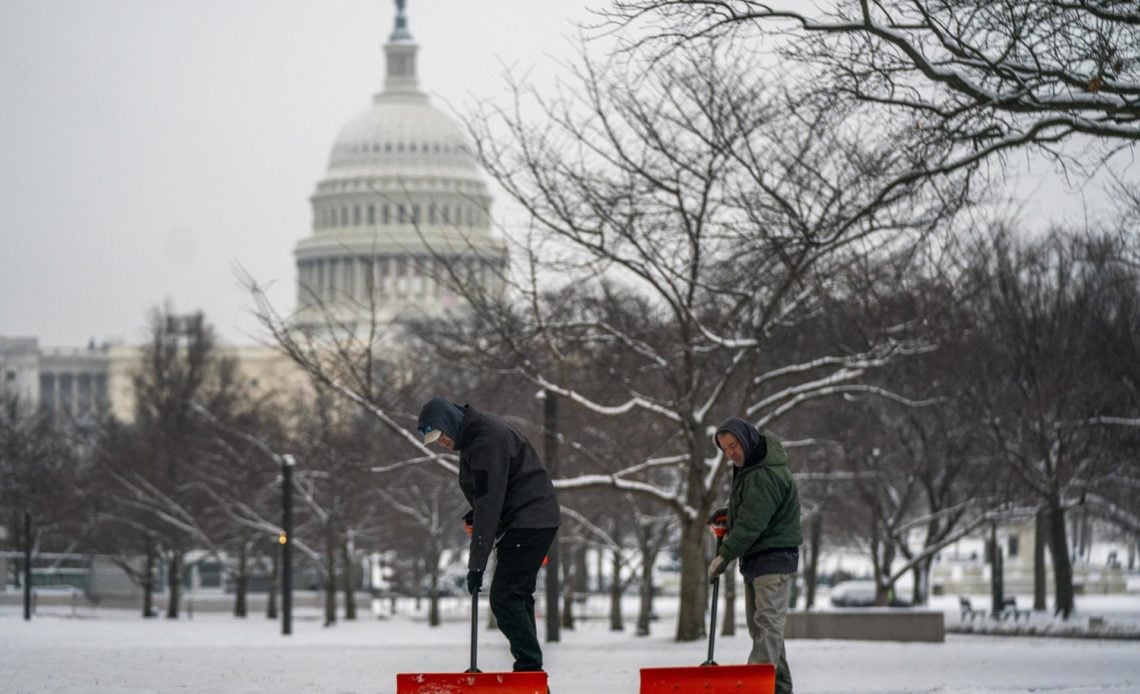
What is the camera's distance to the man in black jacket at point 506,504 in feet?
31.6

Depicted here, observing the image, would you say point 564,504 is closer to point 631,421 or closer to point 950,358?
point 631,421

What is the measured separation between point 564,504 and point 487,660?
21.5 metres

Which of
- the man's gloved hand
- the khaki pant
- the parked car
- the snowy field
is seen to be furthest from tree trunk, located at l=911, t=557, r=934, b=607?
the man's gloved hand

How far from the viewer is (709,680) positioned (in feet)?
30.2

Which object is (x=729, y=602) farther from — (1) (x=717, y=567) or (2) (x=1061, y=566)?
(1) (x=717, y=567)

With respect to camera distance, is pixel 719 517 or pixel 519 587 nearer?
pixel 519 587

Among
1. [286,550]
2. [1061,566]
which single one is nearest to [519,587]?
[286,550]

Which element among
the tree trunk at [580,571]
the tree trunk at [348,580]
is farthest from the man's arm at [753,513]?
the tree trunk at [580,571]

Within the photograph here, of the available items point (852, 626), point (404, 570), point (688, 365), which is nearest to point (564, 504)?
point (852, 626)

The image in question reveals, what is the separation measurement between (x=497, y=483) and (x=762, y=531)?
149cm

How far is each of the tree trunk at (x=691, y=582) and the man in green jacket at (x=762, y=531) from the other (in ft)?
41.3

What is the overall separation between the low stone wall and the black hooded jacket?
593 inches

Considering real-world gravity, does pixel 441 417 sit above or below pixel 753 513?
above

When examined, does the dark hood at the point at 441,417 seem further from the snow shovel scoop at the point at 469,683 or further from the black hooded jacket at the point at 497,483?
the snow shovel scoop at the point at 469,683
